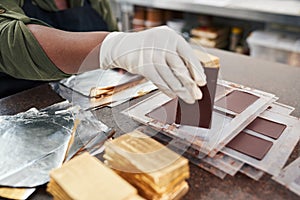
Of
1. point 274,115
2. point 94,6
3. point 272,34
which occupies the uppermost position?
point 94,6

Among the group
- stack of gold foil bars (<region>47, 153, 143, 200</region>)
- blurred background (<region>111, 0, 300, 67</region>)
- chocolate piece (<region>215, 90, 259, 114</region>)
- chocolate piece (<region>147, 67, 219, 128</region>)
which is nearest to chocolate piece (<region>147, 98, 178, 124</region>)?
chocolate piece (<region>147, 67, 219, 128</region>)

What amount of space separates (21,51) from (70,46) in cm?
13

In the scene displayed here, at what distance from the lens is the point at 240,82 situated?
3.28ft

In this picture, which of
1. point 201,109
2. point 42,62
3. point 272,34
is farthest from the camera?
point 272,34

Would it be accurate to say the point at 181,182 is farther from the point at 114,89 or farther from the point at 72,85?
the point at 72,85

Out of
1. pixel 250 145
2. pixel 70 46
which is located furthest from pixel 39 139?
pixel 250 145

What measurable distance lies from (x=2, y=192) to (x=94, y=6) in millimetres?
879

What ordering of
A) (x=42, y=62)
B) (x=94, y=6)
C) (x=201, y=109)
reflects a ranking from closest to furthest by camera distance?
(x=201, y=109) → (x=42, y=62) → (x=94, y=6)

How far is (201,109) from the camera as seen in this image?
63 centimetres

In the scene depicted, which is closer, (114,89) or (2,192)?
(2,192)

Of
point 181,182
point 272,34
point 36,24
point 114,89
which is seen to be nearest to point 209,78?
point 181,182

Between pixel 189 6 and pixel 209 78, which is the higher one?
pixel 209 78

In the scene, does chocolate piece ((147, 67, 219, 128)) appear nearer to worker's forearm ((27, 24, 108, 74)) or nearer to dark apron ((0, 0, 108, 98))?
worker's forearm ((27, 24, 108, 74))

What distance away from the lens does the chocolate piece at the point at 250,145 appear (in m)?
0.61
